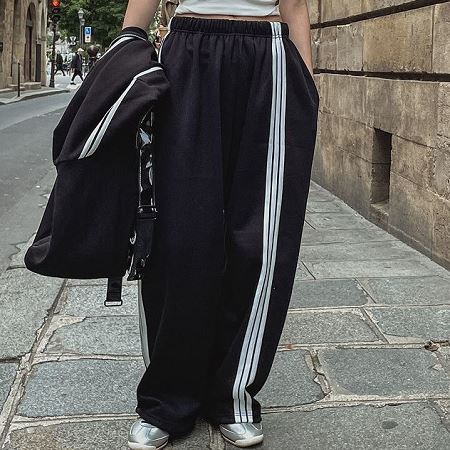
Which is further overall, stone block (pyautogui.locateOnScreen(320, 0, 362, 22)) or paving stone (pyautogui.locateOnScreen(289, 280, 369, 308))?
stone block (pyautogui.locateOnScreen(320, 0, 362, 22))

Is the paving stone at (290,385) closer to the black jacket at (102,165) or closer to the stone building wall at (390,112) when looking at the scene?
the black jacket at (102,165)

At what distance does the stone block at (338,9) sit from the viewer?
717cm

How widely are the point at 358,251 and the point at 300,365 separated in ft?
7.74

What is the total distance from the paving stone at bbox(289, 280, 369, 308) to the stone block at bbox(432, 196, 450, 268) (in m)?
0.71

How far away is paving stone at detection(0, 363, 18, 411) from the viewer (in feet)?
10.2

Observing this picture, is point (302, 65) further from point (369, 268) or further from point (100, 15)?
point (100, 15)

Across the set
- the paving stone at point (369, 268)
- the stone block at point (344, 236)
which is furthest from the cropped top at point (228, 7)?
the stone block at point (344, 236)

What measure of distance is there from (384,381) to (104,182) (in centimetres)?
145

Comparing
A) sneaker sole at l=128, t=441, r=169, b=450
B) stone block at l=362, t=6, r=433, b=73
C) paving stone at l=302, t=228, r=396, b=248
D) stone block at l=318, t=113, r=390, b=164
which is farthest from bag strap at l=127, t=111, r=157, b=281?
stone block at l=318, t=113, r=390, b=164

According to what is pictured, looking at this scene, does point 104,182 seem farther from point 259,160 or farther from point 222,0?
point 222,0

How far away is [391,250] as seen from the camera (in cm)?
564

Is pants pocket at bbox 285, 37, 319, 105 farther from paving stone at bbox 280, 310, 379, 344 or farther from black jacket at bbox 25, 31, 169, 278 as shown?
paving stone at bbox 280, 310, 379, 344

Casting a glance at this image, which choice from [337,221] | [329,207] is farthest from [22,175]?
[337,221]

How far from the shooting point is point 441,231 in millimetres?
5172
